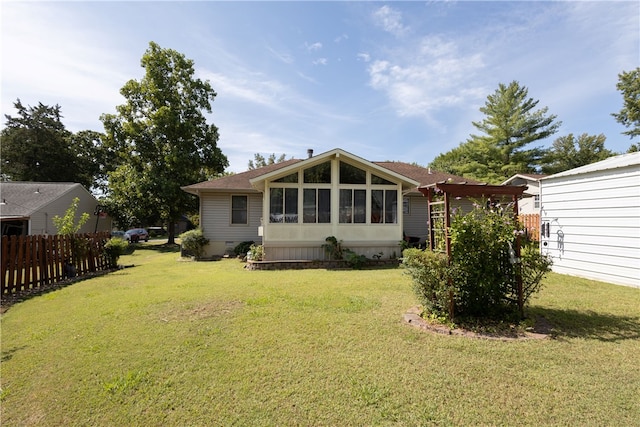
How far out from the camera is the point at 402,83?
461 inches

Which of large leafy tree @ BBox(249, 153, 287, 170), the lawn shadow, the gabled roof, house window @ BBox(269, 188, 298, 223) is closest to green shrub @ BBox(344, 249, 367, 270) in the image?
house window @ BBox(269, 188, 298, 223)

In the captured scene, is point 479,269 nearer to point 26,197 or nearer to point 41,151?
point 26,197

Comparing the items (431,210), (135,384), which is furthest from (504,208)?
(135,384)

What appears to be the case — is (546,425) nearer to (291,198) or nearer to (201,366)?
(201,366)

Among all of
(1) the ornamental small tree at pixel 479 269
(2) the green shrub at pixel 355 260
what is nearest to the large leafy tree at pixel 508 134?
(2) the green shrub at pixel 355 260

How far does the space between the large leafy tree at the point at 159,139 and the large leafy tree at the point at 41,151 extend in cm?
1632

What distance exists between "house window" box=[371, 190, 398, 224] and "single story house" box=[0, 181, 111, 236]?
20.4 m

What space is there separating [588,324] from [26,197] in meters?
28.5

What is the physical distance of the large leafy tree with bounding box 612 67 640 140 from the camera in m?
25.1

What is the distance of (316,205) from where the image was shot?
1127 centimetres

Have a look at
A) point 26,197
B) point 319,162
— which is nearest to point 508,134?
point 319,162

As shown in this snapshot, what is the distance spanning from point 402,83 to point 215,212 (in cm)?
993

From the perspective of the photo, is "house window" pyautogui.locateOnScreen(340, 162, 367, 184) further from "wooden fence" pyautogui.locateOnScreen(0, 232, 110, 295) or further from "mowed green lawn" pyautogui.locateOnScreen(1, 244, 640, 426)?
"wooden fence" pyautogui.locateOnScreen(0, 232, 110, 295)

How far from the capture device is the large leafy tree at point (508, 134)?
28.5 metres
